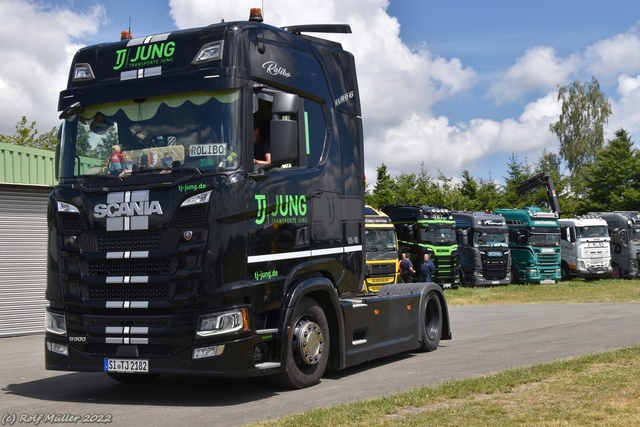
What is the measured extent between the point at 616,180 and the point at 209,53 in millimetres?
57326

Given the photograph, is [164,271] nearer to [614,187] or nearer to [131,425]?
[131,425]

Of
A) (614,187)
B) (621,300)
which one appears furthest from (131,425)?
(614,187)

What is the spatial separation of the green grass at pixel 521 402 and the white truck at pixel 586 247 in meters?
31.7

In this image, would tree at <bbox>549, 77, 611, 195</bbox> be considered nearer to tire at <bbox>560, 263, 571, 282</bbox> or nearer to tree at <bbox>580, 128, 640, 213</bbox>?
tree at <bbox>580, 128, 640, 213</bbox>

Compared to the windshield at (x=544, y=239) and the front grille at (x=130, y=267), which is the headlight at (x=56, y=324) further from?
the windshield at (x=544, y=239)

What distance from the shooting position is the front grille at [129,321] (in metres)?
8.73

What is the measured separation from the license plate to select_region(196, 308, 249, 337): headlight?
0.73 meters

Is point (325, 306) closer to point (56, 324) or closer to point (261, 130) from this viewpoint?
point (261, 130)

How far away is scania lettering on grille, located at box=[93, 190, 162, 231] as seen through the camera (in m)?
8.75

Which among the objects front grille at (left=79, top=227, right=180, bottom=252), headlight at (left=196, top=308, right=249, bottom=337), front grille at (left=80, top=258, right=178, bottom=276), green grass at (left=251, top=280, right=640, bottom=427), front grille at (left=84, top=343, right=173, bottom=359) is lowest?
green grass at (left=251, top=280, right=640, bottom=427)

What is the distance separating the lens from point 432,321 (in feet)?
44.8

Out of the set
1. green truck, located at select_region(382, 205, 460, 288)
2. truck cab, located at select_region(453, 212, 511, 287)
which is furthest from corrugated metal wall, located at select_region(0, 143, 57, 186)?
truck cab, located at select_region(453, 212, 511, 287)

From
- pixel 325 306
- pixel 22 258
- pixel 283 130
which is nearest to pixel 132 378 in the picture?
pixel 325 306

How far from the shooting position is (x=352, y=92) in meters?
11.3
